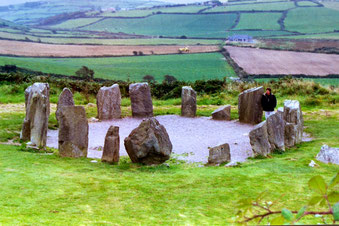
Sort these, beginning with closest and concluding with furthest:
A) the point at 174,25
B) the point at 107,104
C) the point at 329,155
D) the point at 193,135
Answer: the point at 329,155, the point at 193,135, the point at 107,104, the point at 174,25

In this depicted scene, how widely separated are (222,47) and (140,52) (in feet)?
46.3

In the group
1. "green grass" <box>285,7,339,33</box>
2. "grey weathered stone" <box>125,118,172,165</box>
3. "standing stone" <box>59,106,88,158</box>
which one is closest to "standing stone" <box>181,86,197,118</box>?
"grey weathered stone" <box>125,118,172,165</box>

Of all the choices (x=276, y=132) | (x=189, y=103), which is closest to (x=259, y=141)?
(x=276, y=132)

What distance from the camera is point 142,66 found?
62.1m

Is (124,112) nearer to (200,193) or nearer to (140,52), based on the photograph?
(200,193)

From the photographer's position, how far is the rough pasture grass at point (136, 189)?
7480 millimetres

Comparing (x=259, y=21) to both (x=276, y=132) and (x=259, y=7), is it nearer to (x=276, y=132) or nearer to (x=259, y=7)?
(x=259, y=7)

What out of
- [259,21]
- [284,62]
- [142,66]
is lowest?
[142,66]

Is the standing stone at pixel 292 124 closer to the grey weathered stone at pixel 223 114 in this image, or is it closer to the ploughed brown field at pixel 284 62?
the grey weathered stone at pixel 223 114

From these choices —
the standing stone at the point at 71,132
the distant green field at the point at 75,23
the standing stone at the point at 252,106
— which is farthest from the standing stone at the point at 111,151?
the distant green field at the point at 75,23

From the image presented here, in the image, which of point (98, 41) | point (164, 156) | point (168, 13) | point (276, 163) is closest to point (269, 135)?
point (276, 163)

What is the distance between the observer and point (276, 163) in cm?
1249

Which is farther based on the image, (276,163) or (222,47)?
(222,47)

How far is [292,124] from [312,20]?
89146 millimetres
